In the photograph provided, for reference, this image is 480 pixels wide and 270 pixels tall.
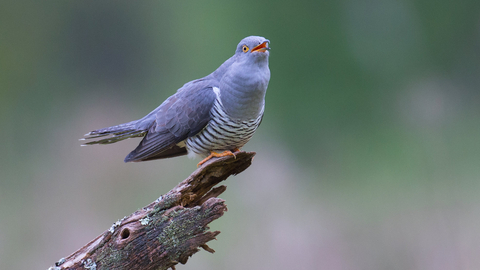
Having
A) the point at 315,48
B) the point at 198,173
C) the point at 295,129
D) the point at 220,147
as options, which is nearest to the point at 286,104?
the point at 295,129

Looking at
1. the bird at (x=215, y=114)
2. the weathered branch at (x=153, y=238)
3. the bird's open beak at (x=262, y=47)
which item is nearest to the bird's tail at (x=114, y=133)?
the bird at (x=215, y=114)

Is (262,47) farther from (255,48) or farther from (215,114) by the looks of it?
(215,114)

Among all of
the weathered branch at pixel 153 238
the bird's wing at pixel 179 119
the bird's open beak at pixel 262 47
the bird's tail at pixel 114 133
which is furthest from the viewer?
the bird's tail at pixel 114 133

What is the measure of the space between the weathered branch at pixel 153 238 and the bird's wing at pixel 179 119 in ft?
1.55

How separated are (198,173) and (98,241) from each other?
0.49m

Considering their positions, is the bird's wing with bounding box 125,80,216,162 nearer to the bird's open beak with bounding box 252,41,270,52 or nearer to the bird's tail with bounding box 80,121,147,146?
the bird's tail with bounding box 80,121,147,146

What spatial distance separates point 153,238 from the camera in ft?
4.74

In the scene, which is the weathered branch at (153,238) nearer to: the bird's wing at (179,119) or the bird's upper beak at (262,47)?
the bird's wing at (179,119)

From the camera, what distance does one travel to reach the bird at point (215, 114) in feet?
5.72

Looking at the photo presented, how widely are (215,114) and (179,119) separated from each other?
209mm

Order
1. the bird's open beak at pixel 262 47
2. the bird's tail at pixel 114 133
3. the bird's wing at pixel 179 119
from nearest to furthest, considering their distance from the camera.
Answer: the bird's open beak at pixel 262 47 < the bird's wing at pixel 179 119 < the bird's tail at pixel 114 133

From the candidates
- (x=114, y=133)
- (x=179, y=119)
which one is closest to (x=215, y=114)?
(x=179, y=119)

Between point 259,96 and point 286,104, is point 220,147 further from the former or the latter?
point 286,104

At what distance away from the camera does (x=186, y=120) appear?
1.88 metres
